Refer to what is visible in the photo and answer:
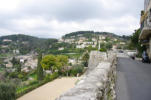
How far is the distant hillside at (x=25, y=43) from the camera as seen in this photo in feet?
265

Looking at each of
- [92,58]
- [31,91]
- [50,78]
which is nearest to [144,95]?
[92,58]

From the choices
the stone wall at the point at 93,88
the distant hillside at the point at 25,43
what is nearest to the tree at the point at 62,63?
the stone wall at the point at 93,88

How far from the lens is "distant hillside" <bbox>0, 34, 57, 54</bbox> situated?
80.6 meters

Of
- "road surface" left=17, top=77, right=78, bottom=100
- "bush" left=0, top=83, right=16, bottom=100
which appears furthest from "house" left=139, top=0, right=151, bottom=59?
"bush" left=0, top=83, right=16, bottom=100

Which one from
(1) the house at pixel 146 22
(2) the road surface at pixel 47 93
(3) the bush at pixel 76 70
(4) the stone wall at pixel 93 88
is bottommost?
(2) the road surface at pixel 47 93

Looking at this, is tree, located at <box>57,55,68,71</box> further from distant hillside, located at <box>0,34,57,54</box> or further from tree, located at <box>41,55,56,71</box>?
distant hillside, located at <box>0,34,57,54</box>

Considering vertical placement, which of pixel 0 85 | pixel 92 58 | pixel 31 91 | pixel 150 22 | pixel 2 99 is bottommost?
pixel 31 91

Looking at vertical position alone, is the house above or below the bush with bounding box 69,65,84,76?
above

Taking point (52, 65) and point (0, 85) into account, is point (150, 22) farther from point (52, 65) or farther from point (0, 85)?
point (52, 65)

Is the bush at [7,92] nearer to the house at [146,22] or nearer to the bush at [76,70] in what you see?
the bush at [76,70]

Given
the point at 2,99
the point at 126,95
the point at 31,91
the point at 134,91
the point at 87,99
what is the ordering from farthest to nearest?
the point at 31,91
the point at 2,99
the point at 134,91
the point at 126,95
the point at 87,99

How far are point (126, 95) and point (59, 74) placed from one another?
19.5m

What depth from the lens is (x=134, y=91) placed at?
104 inches

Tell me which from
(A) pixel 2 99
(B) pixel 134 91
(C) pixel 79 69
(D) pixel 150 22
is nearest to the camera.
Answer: (B) pixel 134 91
